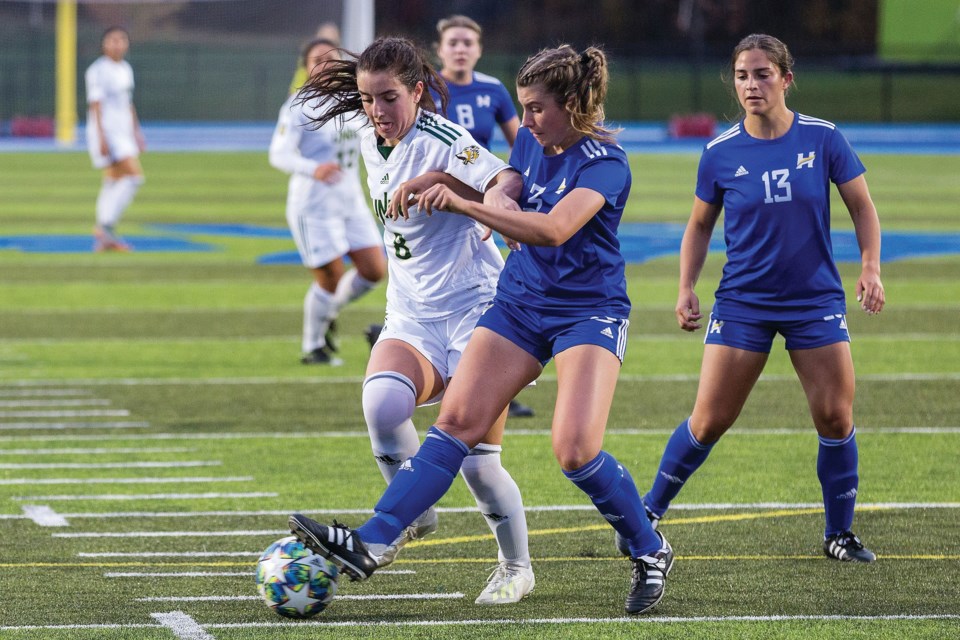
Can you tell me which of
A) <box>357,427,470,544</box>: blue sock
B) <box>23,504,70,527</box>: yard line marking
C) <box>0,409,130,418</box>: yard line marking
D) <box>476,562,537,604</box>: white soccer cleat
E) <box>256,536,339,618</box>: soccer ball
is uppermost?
<box>357,427,470,544</box>: blue sock

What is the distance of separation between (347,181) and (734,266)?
6.04 metres

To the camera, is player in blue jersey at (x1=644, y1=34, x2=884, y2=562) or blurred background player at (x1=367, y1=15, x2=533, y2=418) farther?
blurred background player at (x1=367, y1=15, x2=533, y2=418)

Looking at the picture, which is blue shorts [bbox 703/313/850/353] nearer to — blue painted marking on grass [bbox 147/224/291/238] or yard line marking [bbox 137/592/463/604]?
yard line marking [bbox 137/592/463/604]

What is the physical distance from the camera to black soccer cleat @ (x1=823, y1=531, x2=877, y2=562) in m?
6.21

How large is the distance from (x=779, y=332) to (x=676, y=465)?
2.29 ft

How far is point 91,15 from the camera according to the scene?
180 feet

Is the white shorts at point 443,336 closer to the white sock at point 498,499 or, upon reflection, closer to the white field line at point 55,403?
the white sock at point 498,499

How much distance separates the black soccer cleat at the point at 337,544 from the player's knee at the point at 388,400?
0.63m

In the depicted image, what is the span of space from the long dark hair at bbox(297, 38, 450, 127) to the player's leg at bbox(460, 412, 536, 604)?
1.25m

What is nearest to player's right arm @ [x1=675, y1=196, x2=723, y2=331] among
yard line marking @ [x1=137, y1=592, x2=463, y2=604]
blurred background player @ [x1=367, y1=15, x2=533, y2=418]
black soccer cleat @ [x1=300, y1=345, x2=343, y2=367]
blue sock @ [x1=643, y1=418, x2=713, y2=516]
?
blue sock @ [x1=643, y1=418, x2=713, y2=516]

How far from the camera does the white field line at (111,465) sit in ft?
27.4

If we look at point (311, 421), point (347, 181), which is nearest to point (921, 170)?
point (347, 181)

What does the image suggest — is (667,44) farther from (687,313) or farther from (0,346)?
(687,313)

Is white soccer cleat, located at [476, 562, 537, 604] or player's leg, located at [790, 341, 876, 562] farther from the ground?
player's leg, located at [790, 341, 876, 562]
